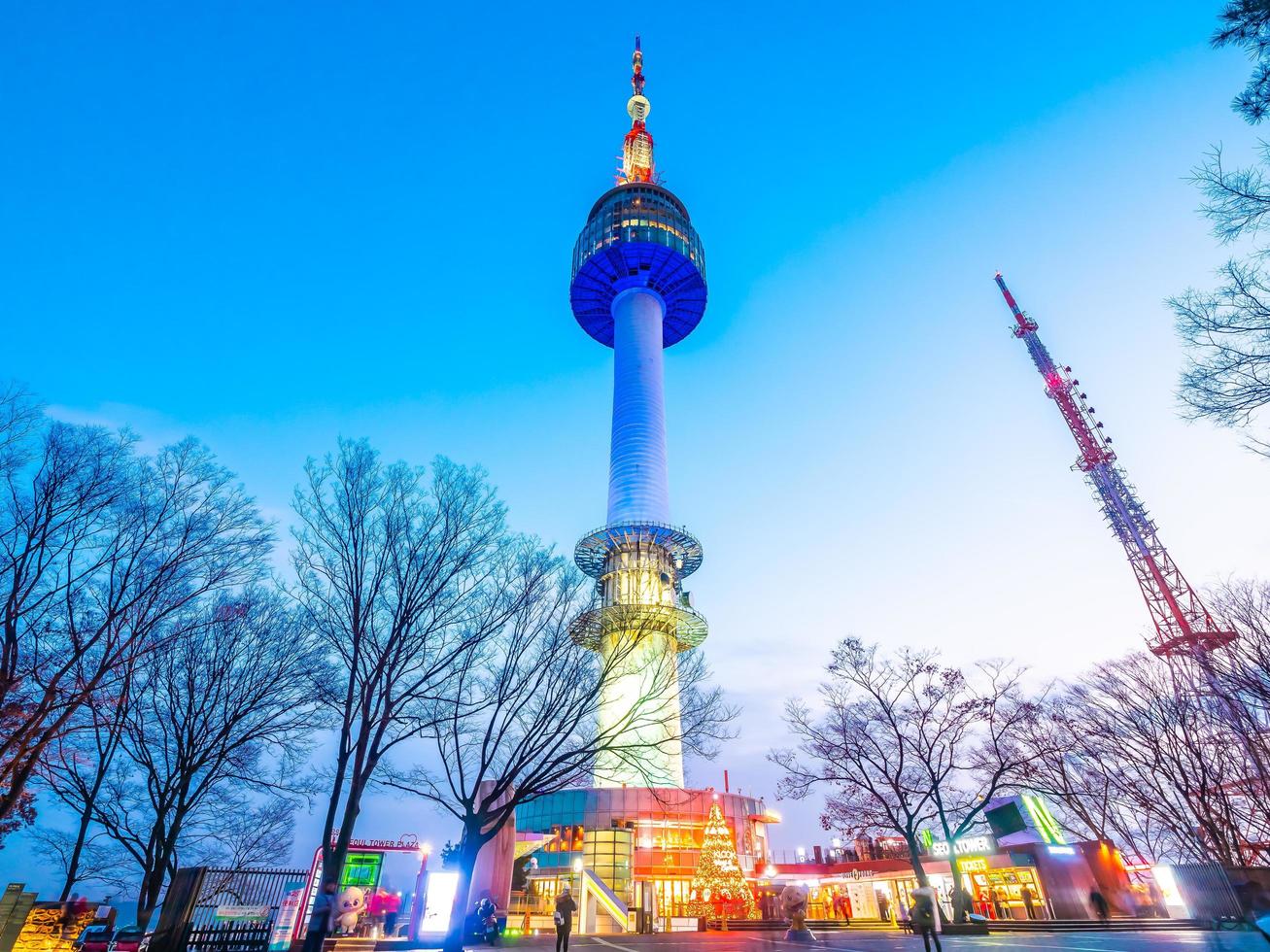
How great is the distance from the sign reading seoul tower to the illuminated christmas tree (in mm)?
7485

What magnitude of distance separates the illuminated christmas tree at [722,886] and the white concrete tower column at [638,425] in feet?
90.3

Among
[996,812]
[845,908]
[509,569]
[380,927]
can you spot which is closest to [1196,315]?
[509,569]

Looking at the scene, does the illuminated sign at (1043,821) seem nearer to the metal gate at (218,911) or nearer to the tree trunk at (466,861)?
the tree trunk at (466,861)

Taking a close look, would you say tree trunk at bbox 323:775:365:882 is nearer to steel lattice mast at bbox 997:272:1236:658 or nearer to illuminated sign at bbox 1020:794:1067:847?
illuminated sign at bbox 1020:794:1067:847

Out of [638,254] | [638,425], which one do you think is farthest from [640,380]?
[638,254]

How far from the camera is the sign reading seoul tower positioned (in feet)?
169

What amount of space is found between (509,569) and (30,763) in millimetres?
10587

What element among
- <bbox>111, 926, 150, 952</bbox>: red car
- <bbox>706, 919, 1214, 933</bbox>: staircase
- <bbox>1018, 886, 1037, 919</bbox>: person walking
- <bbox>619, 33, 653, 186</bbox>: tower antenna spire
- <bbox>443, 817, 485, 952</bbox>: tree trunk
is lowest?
<bbox>706, 919, 1214, 933</bbox>: staircase

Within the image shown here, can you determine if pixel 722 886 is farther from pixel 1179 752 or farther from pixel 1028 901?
pixel 1179 752

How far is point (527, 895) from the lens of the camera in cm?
3806

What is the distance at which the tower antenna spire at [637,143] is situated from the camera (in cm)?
7988

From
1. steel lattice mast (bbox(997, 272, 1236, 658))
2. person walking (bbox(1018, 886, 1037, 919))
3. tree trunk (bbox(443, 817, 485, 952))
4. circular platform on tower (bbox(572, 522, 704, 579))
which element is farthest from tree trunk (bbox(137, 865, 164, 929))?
steel lattice mast (bbox(997, 272, 1236, 658))

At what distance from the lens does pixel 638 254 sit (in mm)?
69938

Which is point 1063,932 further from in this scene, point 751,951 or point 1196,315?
point 1196,315
